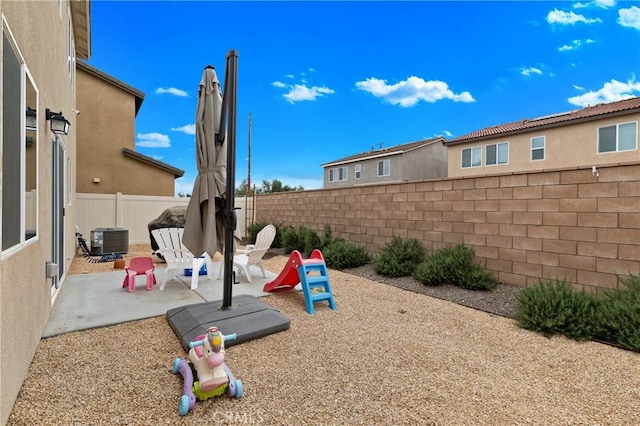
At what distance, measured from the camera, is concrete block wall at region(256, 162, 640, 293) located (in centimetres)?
401

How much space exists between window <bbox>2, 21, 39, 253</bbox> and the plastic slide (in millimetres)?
2651

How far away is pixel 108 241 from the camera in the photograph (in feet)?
27.5

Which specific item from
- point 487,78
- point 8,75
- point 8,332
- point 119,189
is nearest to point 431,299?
point 8,332

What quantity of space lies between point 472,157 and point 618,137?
5632 mm

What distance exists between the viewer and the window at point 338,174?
23923 mm

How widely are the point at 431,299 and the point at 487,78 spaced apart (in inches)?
687

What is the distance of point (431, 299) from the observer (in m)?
4.77

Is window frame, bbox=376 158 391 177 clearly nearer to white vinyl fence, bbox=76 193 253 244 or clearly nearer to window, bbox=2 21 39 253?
white vinyl fence, bbox=76 193 253 244

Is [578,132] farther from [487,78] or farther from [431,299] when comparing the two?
[431,299]

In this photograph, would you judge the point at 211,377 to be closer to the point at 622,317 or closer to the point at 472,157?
the point at 622,317

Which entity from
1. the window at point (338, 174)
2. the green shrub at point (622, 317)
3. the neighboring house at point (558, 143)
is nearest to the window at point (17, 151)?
the green shrub at point (622, 317)

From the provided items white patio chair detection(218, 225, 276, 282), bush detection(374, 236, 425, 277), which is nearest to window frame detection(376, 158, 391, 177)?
bush detection(374, 236, 425, 277)

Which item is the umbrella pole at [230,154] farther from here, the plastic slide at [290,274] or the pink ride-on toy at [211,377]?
the pink ride-on toy at [211,377]

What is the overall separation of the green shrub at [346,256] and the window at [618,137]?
36.5 ft
